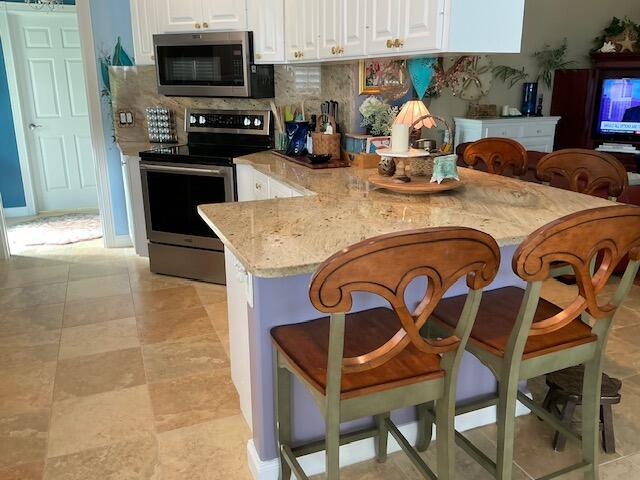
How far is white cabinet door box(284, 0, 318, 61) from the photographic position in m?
3.22

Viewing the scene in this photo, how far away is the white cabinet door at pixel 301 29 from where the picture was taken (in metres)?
3.22

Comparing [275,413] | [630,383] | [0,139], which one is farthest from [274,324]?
[0,139]

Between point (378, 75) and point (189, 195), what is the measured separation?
1.53m

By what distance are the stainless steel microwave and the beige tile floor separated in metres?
1.41

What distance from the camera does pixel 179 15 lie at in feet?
12.7

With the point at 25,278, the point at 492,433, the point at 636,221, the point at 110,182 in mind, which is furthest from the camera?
the point at 110,182

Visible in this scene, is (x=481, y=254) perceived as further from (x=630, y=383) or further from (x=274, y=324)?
(x=630, y=383)

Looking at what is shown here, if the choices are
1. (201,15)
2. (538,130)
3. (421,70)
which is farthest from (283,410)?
(538,130)

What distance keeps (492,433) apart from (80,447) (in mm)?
1655

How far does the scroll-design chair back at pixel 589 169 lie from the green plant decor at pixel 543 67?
4.56 m

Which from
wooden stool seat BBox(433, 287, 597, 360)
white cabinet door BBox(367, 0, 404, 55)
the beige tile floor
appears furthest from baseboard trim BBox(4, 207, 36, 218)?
wooden stool seat BBox(433, 287, 597, 360)

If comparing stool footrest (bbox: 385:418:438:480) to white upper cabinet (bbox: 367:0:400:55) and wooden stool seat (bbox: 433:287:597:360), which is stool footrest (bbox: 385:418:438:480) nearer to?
wooden stool seat (bbox: 433:287:597:360)

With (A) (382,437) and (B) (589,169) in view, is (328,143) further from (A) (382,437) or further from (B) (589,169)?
(A) (382,437)

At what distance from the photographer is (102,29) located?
4.27 metres
